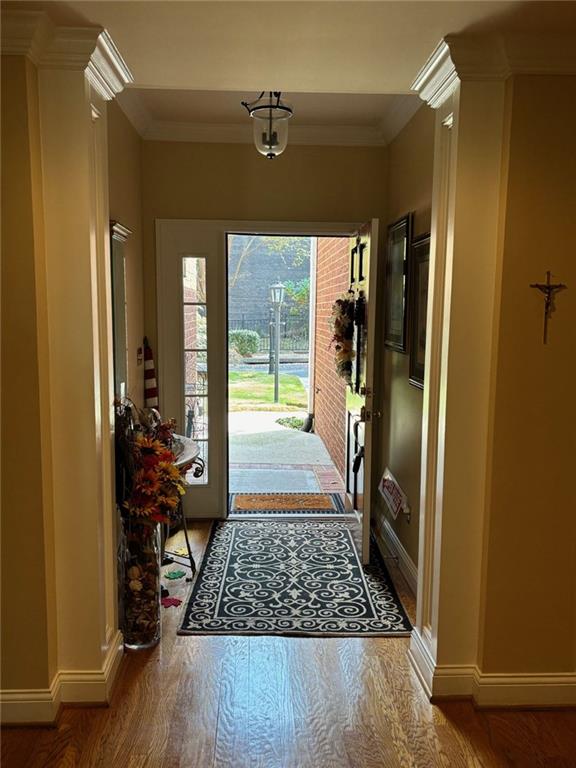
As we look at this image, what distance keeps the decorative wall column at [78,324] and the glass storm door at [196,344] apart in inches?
69.1

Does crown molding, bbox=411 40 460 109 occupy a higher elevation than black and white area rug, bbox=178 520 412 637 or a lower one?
higher

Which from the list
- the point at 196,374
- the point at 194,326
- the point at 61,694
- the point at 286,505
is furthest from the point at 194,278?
the point at 61,694

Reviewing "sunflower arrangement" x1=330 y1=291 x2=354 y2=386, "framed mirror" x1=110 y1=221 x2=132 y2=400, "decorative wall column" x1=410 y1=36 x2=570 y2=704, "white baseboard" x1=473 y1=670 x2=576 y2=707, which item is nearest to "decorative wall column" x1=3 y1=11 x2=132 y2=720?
"framed mirror" x1=110 y1=221 x2=132 y2=400

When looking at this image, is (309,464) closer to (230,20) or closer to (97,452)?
(97,452)

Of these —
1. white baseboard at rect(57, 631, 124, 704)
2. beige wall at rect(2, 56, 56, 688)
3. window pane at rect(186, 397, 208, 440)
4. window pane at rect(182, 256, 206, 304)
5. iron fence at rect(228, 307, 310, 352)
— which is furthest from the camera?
iron fence at rect(228, 307, 310, 352)

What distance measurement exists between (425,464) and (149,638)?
4.73ft

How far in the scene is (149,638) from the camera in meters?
2.75

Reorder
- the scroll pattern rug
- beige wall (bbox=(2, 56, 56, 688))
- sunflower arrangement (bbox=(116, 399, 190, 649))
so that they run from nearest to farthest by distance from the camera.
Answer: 1. beige wall (bbox=(2, 56, 56, 688))
2. sunflower arrangement (bbox=(116, 399, 190, 649))
3. the scroll pattern rug

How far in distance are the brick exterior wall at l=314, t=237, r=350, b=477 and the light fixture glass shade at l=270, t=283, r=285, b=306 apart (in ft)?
6.38

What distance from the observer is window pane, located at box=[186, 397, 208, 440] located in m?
4.27

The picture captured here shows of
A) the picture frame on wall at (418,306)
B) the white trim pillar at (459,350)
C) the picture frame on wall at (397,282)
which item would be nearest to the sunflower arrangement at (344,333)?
the picture frame on wall at (397,282)

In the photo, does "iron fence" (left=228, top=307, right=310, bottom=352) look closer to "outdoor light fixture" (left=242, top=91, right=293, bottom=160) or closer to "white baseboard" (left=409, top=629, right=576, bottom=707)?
"outdoor light fixture" (left=242, top=91, right=293, bottom=160)

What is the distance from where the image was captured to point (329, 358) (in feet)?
22.0

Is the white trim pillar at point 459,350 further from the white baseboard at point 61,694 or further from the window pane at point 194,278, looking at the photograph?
the window pane at point 194,278
